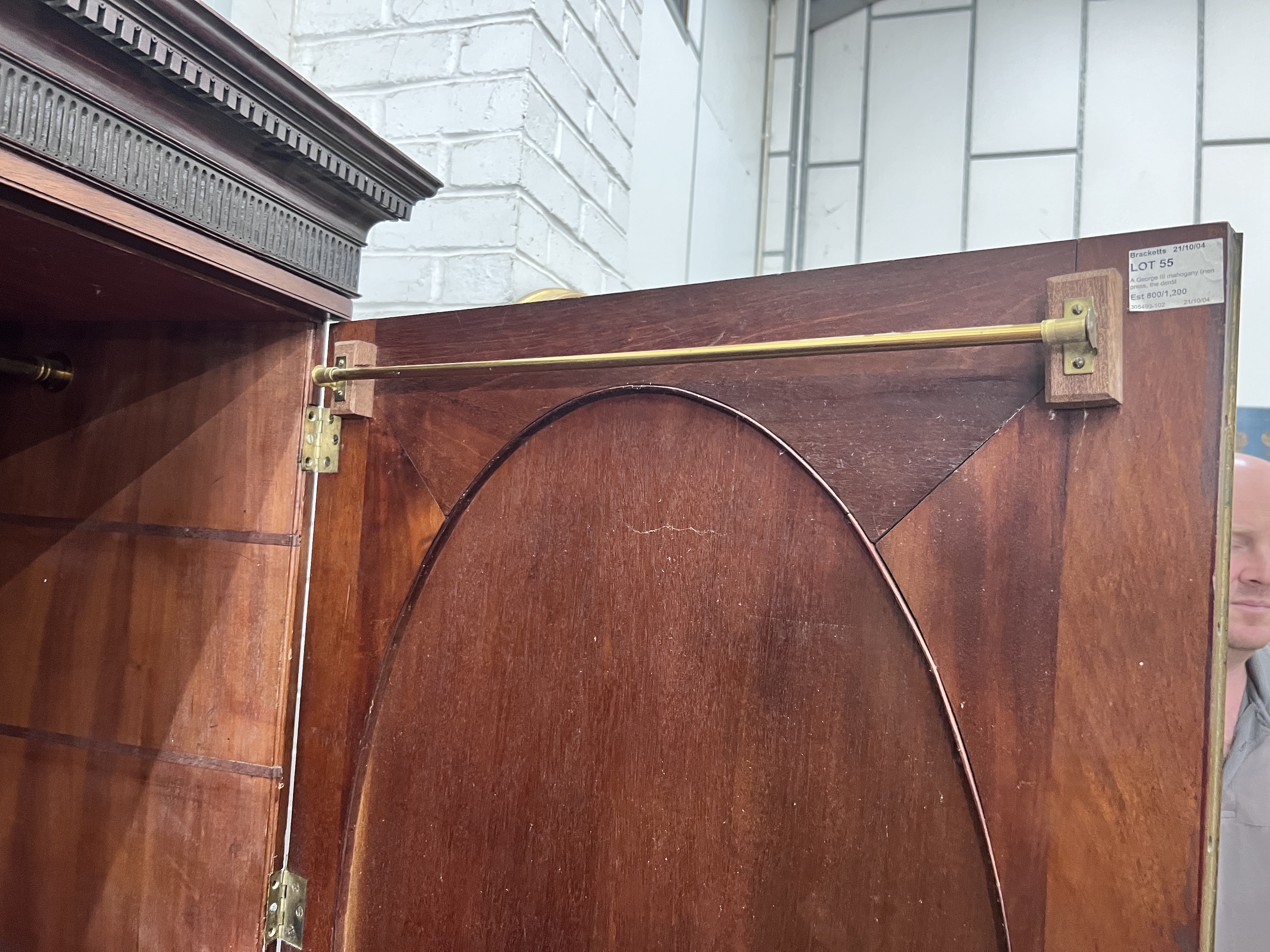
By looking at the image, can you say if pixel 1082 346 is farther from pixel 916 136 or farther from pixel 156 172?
pixel 916 136

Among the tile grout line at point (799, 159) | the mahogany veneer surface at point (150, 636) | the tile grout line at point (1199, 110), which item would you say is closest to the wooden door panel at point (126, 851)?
the mahogany veneer surface at point (150, 636)

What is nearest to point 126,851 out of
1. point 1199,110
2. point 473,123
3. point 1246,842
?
point 473,123

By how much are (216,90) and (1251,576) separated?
3.99 ft

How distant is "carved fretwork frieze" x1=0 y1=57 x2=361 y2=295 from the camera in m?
0.58

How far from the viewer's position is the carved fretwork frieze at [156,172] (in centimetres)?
58

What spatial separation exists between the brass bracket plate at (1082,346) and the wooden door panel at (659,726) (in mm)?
176

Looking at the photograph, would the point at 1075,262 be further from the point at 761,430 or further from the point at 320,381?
the point at 320,381

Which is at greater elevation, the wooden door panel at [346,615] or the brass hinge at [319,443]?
the brass hinge at [319,443]

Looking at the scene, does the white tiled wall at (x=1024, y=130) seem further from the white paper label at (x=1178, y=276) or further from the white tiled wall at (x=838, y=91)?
the white paper label at (x=1178, y=276)

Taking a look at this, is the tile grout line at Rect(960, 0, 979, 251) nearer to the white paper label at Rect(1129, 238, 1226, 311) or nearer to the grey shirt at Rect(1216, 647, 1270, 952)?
the grey shirt at Rect(1216, 647, 1270, 952)

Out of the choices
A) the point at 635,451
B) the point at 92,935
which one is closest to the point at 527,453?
the point at 635,451

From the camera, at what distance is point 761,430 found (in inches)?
26.2

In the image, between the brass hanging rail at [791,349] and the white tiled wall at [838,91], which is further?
the white tiled wall at [838,91]

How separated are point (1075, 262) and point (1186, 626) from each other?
0.23 metres
